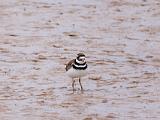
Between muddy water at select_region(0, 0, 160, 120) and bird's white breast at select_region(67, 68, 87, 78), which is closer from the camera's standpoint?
muddy water at select_region(0, 0, 160, 120)

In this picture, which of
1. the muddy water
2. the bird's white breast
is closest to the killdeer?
the bird's white breast

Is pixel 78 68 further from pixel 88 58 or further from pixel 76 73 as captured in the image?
pixel 88 58

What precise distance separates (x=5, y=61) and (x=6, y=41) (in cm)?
164

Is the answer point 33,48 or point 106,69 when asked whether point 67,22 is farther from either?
point 106,69

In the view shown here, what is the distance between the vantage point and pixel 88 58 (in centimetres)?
1541

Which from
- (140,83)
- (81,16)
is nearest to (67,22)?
(81,16)

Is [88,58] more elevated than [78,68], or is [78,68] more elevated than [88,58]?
[78,68]

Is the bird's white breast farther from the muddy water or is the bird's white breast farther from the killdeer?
the muddy water

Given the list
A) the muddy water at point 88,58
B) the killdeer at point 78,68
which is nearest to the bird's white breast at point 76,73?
the killdeer at point 78,68

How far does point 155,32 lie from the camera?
17.6 meters

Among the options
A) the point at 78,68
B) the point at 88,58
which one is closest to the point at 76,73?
the point at 78,68

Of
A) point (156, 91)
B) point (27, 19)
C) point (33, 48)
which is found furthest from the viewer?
point (27, 19)

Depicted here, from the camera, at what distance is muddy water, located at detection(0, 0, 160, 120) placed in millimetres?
12016

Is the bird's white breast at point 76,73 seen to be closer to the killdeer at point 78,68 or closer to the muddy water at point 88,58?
the killdeer at point 78,68
